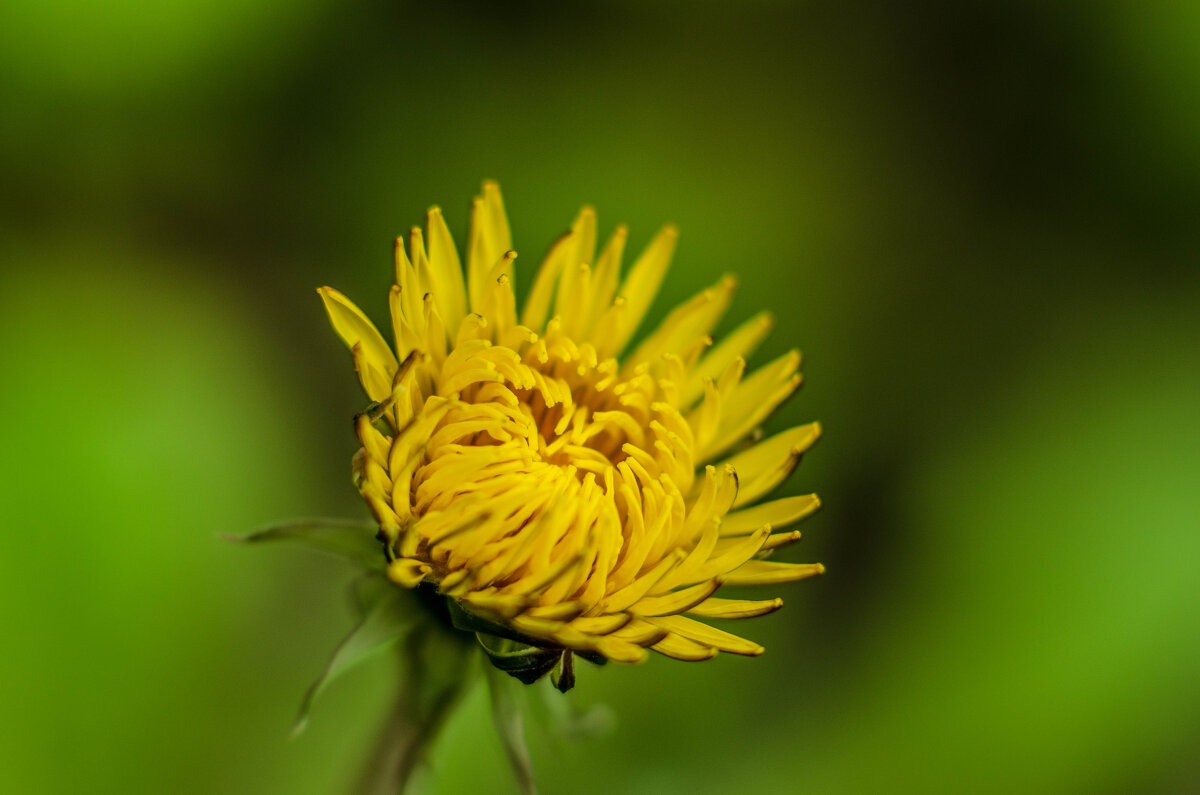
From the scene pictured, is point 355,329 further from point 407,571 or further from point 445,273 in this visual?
point 407,571

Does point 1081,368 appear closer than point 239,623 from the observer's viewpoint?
No

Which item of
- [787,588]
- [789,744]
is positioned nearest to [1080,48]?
[787,588]

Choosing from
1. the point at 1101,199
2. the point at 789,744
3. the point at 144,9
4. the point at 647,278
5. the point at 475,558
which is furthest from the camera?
the point at 1101,199

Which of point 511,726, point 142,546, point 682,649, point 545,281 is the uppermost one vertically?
point 545,281

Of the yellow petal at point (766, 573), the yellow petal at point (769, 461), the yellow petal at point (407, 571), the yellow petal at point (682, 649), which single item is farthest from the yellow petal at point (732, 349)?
the yellow petal at point (407, 571)

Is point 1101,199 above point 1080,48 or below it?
below

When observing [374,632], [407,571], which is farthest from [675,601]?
[374,632]

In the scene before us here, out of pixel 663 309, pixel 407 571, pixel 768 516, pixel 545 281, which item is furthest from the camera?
pixel 663 309

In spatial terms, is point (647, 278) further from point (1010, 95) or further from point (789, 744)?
point (1010, 95)
